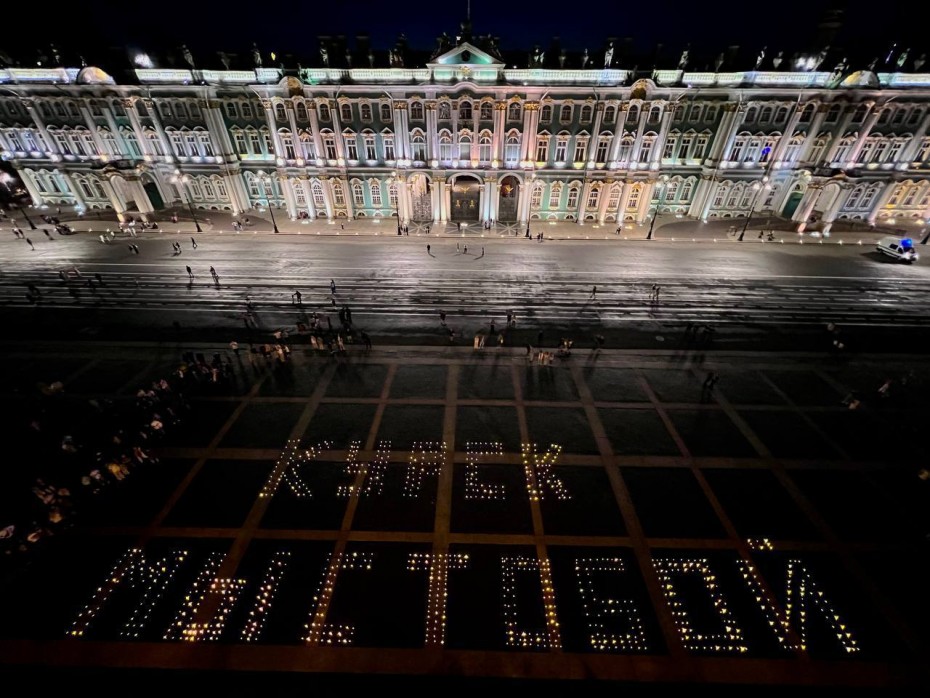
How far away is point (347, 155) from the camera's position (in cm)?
4522

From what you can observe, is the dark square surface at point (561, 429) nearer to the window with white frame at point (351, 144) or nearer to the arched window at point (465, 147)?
the arched window at point (465, 147)

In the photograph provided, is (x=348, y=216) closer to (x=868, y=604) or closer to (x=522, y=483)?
(x=522, y=483)

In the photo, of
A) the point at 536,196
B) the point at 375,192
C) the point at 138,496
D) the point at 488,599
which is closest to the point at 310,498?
the point at 138,496

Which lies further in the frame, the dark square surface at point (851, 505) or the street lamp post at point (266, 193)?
the street lamp post at point (266, 193)

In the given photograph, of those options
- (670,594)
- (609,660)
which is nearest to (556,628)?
(609,660)

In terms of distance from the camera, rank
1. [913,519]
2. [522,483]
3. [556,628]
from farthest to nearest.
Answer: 1. [522,483]
2. [913,519]
3. [556,628]

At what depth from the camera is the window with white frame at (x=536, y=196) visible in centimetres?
4688

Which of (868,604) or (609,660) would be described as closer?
(609,660)

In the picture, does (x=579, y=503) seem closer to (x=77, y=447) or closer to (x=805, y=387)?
(x=805, y=387)

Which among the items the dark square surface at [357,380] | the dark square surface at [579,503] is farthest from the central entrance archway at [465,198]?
the dark square surface at [579,503]

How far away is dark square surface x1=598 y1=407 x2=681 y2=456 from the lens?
1859 cm

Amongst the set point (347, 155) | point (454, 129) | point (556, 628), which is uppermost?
point (454, 129)

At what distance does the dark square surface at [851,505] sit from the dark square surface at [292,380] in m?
23.4

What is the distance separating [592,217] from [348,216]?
2946cm
